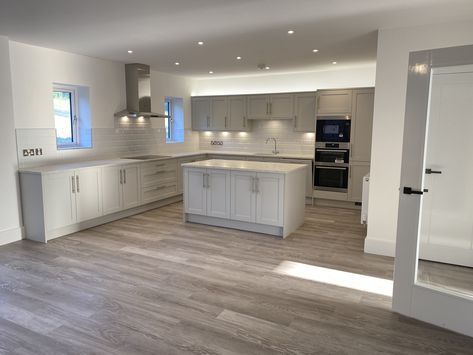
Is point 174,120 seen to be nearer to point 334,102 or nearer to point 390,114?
point 334,102

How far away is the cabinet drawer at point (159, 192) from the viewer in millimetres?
6125

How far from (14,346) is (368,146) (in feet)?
18.5

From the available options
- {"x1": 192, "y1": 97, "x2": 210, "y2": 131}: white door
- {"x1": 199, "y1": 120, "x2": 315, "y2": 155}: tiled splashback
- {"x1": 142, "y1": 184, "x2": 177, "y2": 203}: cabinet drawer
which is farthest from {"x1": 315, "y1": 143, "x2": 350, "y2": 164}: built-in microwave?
{"x1": 142, "y1": 184, "x2": 177, "y2": 203}: cabinet drawer

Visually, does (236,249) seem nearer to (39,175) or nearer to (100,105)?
(39,175)

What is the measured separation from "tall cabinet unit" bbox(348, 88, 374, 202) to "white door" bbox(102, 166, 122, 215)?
13.2 feet

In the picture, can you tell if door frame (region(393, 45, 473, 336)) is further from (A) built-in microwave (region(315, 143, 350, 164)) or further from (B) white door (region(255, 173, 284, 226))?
(A) built-in microwave (region(315, 143, 350, 164))

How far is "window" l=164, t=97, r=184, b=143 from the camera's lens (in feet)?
25.8

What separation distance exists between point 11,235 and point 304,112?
5269 mm

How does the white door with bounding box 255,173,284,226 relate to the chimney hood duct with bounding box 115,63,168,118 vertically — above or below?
below

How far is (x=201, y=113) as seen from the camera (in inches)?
316

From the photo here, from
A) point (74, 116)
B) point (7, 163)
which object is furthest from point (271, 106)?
point (7, 163)

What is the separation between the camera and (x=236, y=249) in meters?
4.27

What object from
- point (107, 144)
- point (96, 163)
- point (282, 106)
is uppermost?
point (282, 106)

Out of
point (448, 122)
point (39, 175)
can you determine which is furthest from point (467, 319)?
point (39, 175)
